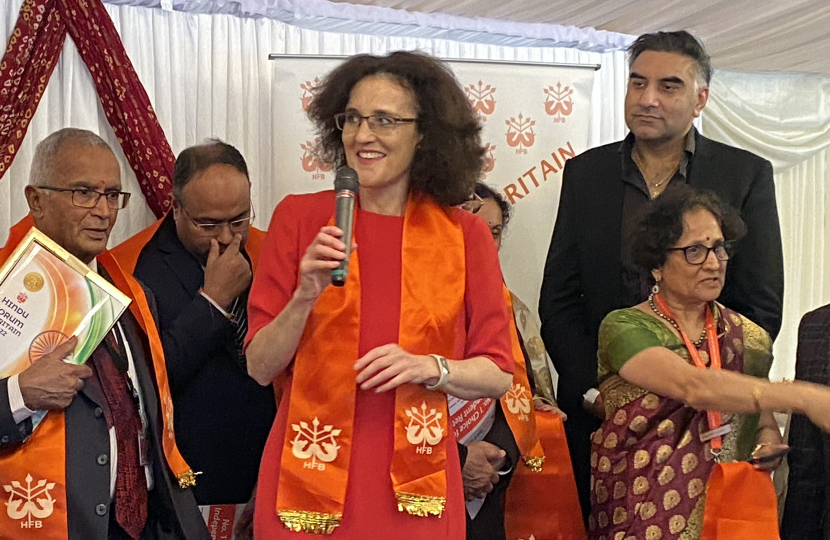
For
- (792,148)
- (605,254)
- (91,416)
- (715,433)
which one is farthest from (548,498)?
(792,148)

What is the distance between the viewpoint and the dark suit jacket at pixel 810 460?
8.50 ft

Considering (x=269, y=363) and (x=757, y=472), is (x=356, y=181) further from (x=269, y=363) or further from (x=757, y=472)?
(x=757, y=472)

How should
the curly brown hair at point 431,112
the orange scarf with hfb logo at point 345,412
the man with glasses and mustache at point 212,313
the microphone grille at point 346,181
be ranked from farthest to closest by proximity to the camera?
the man with glasses and mustache at point 212,313
the curly brown hair at point 431,112
the orange scarf with hfb logo at point 345,412
the microphone grille at point 346,181

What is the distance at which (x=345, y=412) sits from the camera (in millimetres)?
1872

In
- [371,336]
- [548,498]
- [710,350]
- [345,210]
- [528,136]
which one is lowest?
[548,498]

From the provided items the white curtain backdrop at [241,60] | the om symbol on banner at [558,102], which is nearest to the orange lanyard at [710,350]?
the om symbol on banner at [558,102]

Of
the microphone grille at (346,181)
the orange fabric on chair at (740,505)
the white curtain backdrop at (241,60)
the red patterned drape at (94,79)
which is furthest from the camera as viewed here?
the white curtain backdrop at (241,60)

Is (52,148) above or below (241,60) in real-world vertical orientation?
below

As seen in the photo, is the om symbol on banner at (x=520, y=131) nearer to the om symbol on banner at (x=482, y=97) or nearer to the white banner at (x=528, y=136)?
the white banner at (x=528, y=136)

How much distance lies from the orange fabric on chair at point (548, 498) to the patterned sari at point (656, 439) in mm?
315

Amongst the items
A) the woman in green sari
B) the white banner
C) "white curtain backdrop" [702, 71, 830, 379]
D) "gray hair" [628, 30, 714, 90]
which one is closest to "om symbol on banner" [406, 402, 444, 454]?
the woman in green sari

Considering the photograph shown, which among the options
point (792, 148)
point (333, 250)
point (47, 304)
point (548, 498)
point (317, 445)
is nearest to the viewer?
point (333, 250)

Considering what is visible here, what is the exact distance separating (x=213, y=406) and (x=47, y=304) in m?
0.69

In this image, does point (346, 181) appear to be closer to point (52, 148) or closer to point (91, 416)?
point (91, 416)
